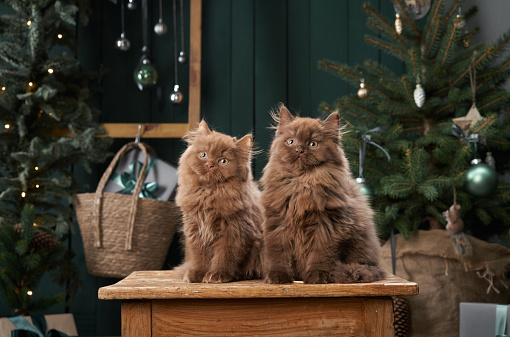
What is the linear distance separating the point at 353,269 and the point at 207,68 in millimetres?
2045

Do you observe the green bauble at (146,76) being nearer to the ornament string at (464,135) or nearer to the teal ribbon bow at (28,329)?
the teal ribbon bow at (28,329)

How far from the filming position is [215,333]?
108 centimetres

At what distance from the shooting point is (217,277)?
115 centimetres

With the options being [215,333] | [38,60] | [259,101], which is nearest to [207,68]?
[259,101]

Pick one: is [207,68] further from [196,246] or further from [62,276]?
[196,246]

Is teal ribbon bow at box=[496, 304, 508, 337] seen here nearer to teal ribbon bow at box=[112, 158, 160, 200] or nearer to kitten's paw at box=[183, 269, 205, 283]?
kitten's paw at box=[183, 269, 205, 283]

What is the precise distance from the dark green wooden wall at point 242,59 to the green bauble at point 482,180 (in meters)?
1.13

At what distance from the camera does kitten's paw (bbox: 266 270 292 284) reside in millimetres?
1101

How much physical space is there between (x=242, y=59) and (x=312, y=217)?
1968 millimetres

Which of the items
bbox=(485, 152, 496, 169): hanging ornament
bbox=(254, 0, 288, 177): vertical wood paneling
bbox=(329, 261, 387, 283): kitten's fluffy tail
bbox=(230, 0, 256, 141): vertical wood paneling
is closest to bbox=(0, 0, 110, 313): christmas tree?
bbox=(230, 0, 256, 141): vertical wood paneling

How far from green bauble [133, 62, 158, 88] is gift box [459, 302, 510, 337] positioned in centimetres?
175

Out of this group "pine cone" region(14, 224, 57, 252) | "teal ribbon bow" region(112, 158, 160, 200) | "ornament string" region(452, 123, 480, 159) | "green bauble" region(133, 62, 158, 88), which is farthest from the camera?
"green bauble" region(133, 62, 158, 88)

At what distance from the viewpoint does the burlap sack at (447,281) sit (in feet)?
6.51

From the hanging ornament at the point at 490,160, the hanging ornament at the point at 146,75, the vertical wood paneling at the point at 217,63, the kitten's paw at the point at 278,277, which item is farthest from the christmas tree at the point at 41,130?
the hanging ornament at the point at 490,160
